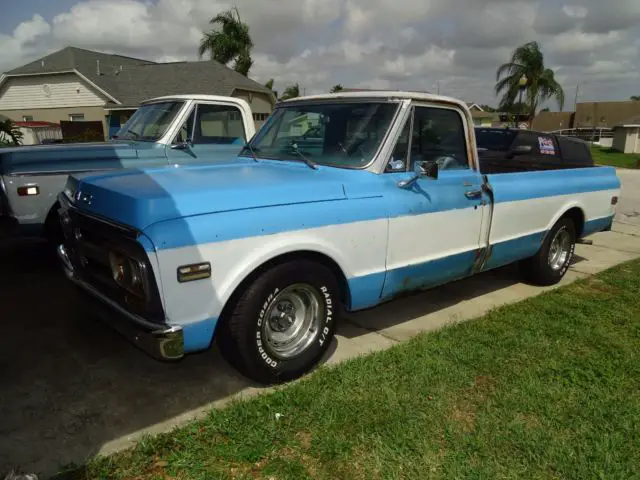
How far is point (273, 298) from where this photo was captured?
10.6ft

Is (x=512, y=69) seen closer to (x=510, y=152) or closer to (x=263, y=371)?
(x=510, y=152)

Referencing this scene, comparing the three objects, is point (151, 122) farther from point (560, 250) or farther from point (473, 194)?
point (560, 250)

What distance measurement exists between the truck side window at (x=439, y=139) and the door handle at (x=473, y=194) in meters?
0.23

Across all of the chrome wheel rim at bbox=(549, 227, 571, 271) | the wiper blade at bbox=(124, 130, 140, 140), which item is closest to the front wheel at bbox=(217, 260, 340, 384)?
the chrome wheel rim at bbox=(549, 227, 571, 271)

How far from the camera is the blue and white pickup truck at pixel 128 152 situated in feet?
17.3

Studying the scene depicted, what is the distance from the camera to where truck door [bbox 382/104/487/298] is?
382cm

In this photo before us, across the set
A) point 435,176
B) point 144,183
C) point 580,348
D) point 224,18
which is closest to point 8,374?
point 144,183

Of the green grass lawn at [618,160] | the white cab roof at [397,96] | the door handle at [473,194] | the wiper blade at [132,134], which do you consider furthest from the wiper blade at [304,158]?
the green grass lawn at [618,160]

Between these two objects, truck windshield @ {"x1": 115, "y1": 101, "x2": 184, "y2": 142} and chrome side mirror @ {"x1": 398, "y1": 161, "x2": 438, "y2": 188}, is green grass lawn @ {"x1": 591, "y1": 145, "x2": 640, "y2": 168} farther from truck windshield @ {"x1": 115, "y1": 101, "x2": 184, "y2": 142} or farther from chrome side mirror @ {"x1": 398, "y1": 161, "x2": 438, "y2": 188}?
chrome side mirror @ {"x1": 398, "y1": 161, "x2": 438, "y2": 188}

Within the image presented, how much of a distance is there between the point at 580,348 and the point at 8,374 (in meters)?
Result: 4.28

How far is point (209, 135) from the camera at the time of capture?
22.5ft

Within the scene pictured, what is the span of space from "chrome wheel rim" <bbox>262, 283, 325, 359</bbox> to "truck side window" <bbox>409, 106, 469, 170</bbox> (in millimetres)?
1312

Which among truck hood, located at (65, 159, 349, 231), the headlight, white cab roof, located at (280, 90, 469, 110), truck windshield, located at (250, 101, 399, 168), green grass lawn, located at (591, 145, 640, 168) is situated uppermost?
white cab roof, located at (280, 90, 469, 110)

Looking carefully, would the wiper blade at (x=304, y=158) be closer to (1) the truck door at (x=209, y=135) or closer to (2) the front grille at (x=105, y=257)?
(2) the front grille at (x=105, y=257)
